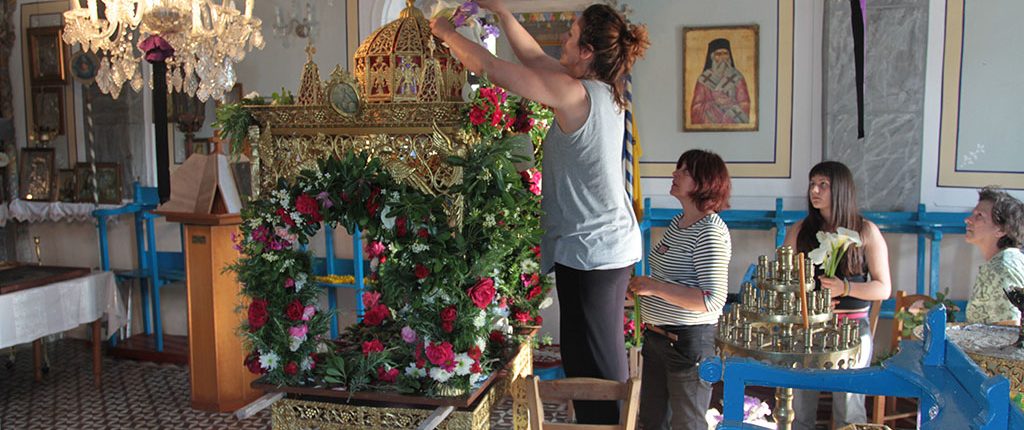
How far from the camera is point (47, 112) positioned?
702 centimetres

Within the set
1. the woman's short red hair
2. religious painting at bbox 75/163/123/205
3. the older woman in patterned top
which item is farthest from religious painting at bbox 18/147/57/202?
the older woman in patterned top

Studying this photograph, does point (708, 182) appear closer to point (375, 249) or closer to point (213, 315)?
point (375, 249)

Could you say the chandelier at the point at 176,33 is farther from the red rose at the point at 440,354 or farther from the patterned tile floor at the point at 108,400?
the red rose at the point at 440,354

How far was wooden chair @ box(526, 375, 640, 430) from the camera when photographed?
2.29 meters

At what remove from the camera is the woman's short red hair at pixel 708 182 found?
3.04 metres

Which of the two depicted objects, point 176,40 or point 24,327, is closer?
point 176,40

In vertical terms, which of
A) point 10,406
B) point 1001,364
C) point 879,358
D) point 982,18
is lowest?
Answer: point 10,406

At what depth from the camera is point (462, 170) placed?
2535 mm

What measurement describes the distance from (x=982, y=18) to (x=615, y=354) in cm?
378

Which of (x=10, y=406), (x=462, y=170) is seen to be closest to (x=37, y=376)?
(x=10, y=406)

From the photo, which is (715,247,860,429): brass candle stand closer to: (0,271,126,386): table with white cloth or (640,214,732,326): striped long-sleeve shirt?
(640,214,732,326): striped long-sleeve shirt

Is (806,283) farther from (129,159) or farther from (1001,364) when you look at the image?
(129,159)

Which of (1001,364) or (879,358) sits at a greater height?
(1001,364)

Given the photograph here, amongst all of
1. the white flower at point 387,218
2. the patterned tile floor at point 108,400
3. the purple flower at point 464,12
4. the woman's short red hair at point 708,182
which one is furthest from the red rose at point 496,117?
the patterned tile floor at point 108,400
